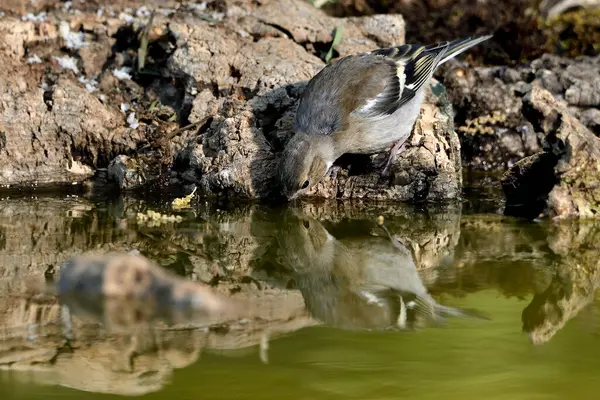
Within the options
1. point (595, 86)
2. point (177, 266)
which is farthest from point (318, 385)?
point (595, 86)

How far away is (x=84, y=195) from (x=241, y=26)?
7.05 ft

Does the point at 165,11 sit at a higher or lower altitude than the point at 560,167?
higher

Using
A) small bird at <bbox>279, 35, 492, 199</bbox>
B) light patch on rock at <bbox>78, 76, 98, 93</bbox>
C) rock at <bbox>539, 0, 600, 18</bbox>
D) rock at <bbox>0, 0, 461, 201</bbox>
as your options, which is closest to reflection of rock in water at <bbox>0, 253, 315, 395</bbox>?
small bird at <bbox>279, 35, 492, 199</bbox>

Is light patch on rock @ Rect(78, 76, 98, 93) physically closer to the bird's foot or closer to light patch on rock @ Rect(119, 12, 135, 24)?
light patch on rock @ Rect(119, 12, 135, 24)

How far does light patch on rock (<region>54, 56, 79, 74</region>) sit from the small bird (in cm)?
226

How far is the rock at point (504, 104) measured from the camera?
8203 millimetres

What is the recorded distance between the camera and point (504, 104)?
27.3ft

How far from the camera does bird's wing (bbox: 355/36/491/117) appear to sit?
6.61 metres

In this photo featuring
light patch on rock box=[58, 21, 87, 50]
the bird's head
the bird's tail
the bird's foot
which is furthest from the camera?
light patch on rock box=[58, 21, 87, 50]

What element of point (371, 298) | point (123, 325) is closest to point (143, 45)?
point (371, 298)

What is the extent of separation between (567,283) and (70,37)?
507 cm

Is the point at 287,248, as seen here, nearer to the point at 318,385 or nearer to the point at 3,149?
the point at 318,385

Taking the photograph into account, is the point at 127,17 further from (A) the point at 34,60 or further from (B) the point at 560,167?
(B) the point at 560,167

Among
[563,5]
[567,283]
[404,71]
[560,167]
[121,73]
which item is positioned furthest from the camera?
[563,5]
